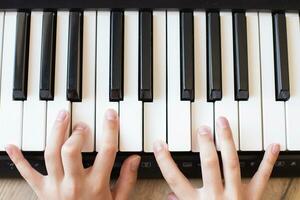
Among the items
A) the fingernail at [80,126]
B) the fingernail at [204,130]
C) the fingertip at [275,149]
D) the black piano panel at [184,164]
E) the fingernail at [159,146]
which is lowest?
the black piano panel at [184,164]

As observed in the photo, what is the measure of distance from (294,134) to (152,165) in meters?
0.30

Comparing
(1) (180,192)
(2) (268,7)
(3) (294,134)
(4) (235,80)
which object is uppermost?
(2) (268,7)

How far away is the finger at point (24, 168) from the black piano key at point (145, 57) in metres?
0.26

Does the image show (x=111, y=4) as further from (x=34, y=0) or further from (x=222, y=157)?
(x=222, y=157)

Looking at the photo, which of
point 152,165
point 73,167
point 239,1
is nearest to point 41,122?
point 73,167

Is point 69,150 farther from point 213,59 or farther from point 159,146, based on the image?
point 213,59

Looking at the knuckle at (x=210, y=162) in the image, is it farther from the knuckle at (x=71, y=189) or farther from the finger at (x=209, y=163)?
the knuckle at (x=71, y=189)

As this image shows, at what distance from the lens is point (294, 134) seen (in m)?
0.94

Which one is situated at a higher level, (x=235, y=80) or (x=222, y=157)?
(x=235, y=80)

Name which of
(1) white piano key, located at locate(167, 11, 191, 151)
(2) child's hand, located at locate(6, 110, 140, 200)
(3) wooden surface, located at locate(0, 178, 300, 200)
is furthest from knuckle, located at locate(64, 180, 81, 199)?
(1) white piano key, located at locate(167, 11, 191, 151)

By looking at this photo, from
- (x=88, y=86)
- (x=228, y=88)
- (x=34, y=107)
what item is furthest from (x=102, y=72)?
(x=228, y=88)

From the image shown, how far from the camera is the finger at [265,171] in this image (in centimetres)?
92

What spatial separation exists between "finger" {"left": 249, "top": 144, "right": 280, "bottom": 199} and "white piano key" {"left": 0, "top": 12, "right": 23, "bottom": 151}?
19.2 inches

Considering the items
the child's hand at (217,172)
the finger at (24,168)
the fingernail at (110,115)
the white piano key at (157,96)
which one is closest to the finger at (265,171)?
the child's hand at (217,172)
